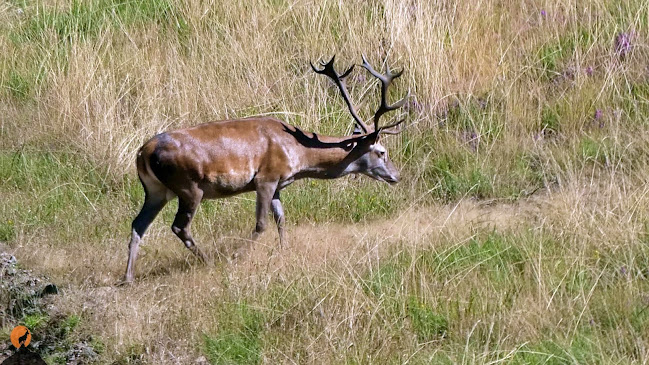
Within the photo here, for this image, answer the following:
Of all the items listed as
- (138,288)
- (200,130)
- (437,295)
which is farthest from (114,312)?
(437,295)

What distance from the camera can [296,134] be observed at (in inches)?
356

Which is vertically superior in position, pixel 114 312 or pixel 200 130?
pixel 200 130

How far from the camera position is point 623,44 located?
10.8 m

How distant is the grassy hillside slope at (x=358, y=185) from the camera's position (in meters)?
6.91

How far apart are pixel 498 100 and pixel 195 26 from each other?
11.4 ft

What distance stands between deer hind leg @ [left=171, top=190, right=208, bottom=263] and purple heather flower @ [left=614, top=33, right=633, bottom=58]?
460 cm

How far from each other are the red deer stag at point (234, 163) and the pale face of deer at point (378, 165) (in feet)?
0.06

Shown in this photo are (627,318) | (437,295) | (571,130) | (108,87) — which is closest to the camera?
(627,318)

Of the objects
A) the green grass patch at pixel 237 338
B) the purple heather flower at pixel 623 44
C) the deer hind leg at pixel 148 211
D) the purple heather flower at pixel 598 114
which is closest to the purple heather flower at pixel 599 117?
the purple heather flower at pixel 598 114

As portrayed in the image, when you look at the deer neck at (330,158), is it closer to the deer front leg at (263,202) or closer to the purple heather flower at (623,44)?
the deer front leg at (263,202)

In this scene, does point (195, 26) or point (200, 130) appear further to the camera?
point (195, 26)

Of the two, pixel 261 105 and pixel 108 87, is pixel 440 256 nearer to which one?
pixel 261 105

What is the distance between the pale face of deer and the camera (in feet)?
30.7

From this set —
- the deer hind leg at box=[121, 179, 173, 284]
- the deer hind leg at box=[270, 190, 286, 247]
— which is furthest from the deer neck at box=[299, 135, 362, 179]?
the deer hind leg at box=[121, 179, 173, 284]
